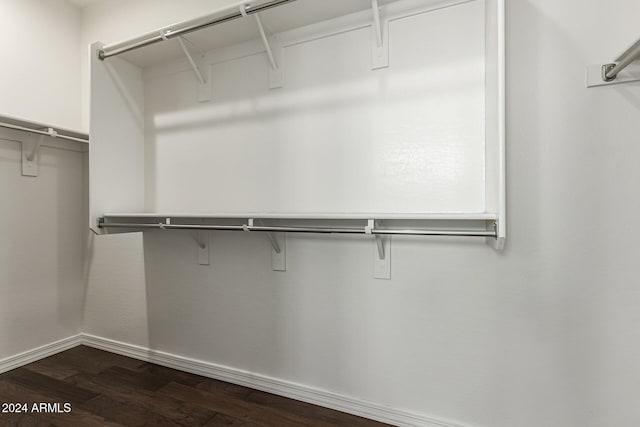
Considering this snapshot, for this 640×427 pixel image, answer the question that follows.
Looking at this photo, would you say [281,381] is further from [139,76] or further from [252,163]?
[139,76]

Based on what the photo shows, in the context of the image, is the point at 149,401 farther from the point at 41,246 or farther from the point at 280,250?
the point at 41,246

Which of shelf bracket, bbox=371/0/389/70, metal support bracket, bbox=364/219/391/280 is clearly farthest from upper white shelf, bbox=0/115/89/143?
metal support bracket, bbox=364/219/391/280

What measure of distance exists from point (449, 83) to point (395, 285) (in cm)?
102

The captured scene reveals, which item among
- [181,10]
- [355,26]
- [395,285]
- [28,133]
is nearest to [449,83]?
[355,26]

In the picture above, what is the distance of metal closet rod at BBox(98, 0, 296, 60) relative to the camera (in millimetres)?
1592

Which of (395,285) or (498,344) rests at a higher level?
(395,285)

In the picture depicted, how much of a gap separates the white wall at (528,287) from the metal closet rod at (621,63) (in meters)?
0.06

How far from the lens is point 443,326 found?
157cm

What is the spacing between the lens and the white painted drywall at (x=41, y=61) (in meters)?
2.27

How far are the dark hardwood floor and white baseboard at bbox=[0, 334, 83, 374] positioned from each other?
0.22ft

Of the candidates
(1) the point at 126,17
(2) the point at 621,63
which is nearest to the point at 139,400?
(1) the point at 126,17

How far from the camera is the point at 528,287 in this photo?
56.3 inches

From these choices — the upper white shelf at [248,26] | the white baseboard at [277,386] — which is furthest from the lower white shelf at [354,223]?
the upper white shelf at [248,26]

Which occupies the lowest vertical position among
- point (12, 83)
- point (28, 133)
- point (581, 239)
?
point (581, 239)
